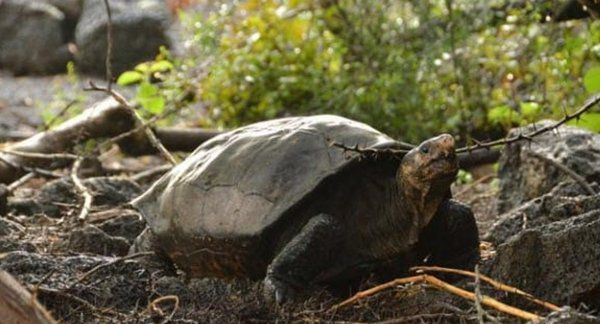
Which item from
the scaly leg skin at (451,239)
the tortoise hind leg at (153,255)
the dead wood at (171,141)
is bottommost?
the dead wood at (171,141)

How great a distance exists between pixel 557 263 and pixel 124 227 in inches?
85.3

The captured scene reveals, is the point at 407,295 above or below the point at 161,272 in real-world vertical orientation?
above

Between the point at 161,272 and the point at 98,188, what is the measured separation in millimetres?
1535

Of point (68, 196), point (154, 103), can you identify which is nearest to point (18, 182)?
point (68, 196)

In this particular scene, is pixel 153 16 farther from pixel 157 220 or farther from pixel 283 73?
pixel 157 220

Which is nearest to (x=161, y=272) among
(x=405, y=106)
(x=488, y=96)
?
(x=405, y=106)

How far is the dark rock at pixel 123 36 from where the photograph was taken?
42.5 ft

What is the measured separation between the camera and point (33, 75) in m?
13.1

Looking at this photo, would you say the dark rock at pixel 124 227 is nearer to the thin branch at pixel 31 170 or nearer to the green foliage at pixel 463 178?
the thin branch at pixel 31 170

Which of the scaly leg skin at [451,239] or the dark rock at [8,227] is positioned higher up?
the scaly leg skin at [451,239]

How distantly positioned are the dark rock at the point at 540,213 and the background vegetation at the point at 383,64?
2465 millimetres

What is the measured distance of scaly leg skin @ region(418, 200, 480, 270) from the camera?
12.1ft

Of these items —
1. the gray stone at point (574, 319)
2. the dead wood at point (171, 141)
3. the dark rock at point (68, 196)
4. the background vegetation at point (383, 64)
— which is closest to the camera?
the gray stone at point (574, 319)

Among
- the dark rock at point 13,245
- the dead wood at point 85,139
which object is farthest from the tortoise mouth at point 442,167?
the dead wood at point 85,139
